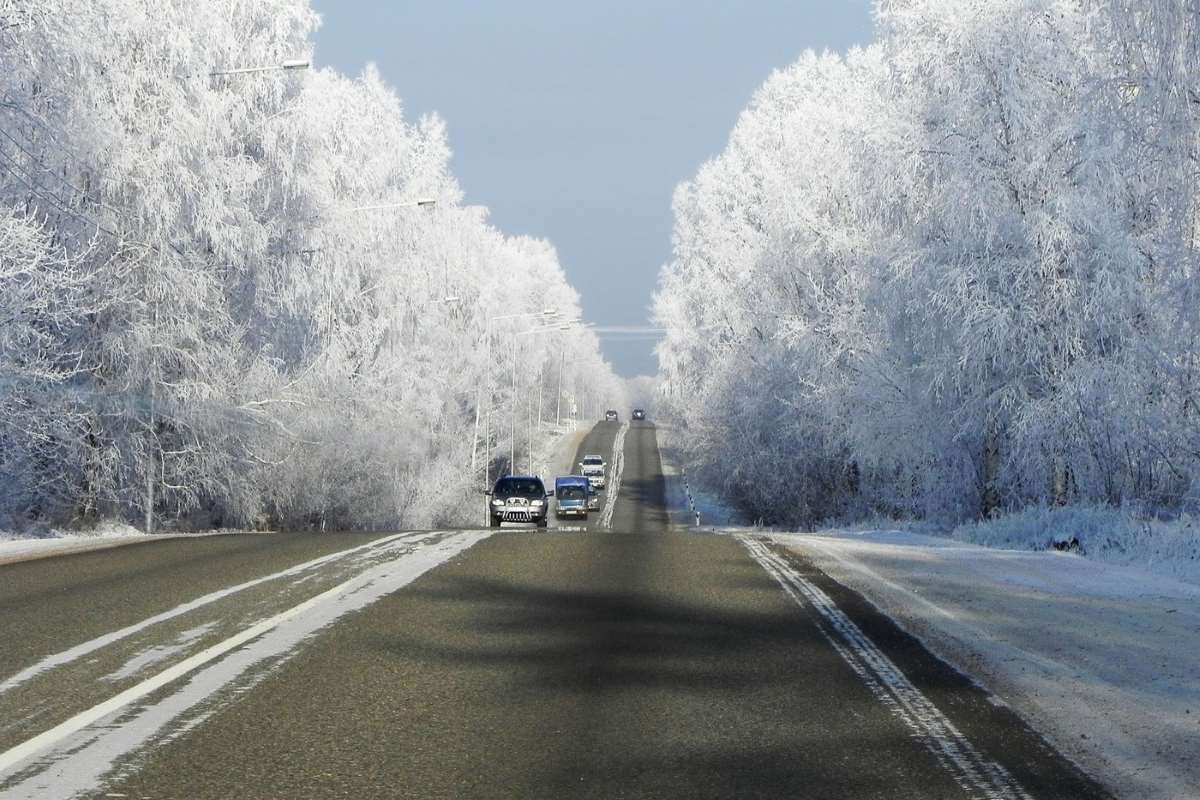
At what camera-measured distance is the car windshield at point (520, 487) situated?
38.5 m

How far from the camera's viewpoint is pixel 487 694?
7719 mm

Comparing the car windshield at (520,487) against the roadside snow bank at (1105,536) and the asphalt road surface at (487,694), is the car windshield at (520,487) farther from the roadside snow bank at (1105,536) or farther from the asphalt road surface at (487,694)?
the asphalt road surface at (487,694)

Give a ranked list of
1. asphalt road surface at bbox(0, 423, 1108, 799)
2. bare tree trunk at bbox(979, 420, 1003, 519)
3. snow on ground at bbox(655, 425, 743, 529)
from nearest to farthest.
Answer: asphalt road surface at bbox(0, 423, 1108, 799)
bare tree trunk at bbox(979, 420, 1003, 519)
snow on ground at bbox(655, 425, 743, 529)

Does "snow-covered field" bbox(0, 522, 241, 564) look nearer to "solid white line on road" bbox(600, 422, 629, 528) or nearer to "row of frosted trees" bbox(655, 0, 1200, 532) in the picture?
"row of frosted trees" bbox(655, 0, 1200, 532)

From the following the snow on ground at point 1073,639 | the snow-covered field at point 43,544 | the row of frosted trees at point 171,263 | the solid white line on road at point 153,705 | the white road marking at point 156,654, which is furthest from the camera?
the row of frosted trees at point 171,263

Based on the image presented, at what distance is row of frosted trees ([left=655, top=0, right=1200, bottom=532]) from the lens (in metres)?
16.0

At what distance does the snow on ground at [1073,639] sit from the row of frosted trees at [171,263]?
43.3 feet

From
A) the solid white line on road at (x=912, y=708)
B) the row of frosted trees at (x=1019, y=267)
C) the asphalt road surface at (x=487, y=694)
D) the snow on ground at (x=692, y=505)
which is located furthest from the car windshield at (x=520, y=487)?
the solid white line on road at (x=912, y=708)

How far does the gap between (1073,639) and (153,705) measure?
21.1 feet

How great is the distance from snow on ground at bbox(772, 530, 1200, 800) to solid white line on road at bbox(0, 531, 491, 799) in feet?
14.1

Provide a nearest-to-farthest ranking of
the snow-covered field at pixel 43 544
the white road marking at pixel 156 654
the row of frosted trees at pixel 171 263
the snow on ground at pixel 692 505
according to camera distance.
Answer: the white road marking at pixel 156 654 < the snow-covered field at pixel 43 544 < the row of frosted trees at pixel 171 263 < the snow on ground at pixel 692 505

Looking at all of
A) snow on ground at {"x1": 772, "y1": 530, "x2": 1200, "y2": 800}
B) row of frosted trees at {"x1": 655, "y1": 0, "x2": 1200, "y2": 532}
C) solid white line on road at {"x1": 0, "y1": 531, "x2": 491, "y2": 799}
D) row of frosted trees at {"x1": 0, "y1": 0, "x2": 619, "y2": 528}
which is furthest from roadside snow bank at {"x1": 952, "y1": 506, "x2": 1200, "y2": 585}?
row of frosted trees at {"x1": 0, "y1": 0, "x2": 619, "y2": 528}

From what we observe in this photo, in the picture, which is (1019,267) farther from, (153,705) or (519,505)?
(153,705)

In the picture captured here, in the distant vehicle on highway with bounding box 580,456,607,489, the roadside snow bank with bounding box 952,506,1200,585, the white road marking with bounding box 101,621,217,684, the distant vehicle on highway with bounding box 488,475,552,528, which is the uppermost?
the distant vehicle on highway with bounding box 580,456,607,489
